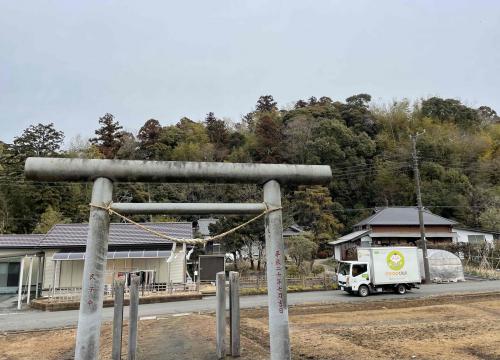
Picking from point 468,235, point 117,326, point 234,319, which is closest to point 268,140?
point 468,235

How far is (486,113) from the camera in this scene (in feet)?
217

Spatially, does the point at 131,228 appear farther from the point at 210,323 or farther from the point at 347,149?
the point at 347,149

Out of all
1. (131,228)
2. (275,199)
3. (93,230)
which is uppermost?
(131,228)

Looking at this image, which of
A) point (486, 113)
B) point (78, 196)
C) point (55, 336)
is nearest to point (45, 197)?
point (78, 196)

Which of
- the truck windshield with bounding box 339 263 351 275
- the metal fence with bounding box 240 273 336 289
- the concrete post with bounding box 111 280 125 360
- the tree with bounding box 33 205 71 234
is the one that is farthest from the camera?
the tree with bounding box 33 205 71 234

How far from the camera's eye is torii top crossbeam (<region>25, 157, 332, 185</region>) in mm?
4008

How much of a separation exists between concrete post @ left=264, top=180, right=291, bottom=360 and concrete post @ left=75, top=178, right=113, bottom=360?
5.95 ft

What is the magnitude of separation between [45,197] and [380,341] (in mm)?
36660

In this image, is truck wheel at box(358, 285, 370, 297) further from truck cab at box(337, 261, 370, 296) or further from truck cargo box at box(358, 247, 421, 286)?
truck cargo box at box(358, 247, 421, 286)

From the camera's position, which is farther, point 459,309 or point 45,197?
point 45,197

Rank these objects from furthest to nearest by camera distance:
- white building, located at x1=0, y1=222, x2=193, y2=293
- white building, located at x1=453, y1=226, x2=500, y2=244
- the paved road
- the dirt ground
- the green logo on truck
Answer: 1. white building, located at x1=453, y1=226, x2=500, y2=244
2. white building, located at x1=0, y1=222, x2=193, y2=293
3. the green logo on truck
4. the paved road
5. the dirt ground

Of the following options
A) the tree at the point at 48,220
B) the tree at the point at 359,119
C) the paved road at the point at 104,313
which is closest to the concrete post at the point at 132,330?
the paved road at the point at 104,313

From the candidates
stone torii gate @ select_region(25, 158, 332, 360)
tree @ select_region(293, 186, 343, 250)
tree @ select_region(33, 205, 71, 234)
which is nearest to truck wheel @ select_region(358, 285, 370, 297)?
tree @ select_region(293, 186, 343, 250)

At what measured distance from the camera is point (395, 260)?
20.7 m
